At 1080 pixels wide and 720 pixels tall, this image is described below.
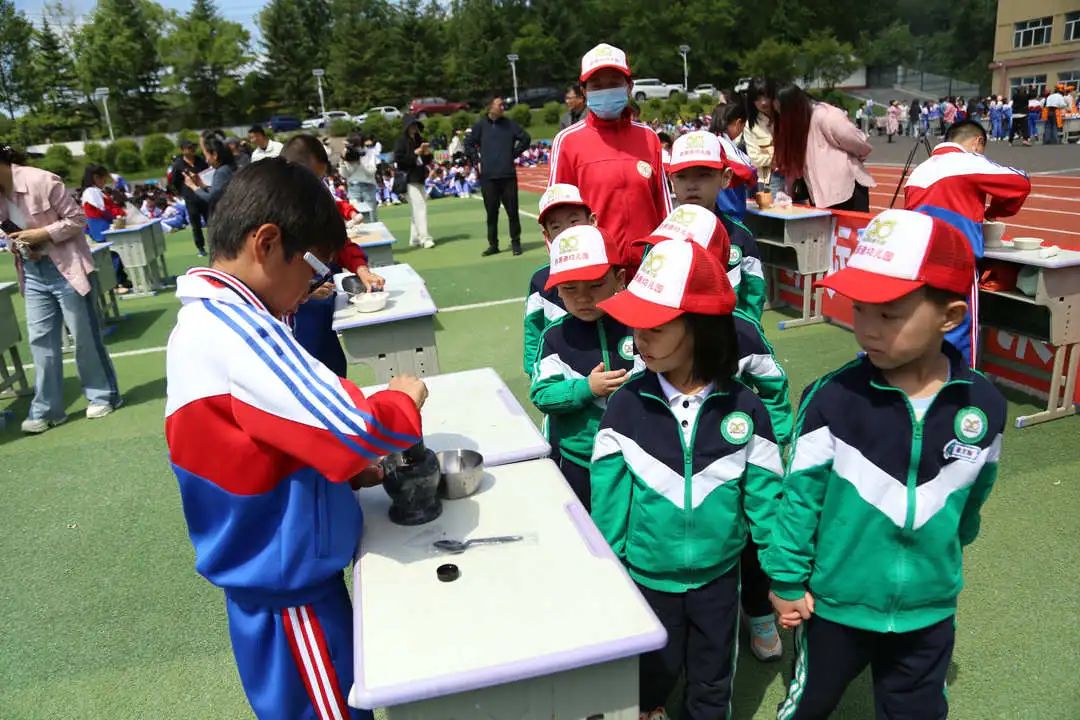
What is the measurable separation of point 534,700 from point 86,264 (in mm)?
5196

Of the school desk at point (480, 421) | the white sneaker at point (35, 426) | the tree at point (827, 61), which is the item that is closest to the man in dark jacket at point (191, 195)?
the white sneaker at point (35, 426)

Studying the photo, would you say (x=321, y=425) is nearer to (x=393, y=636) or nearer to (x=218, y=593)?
(x=393, y=636)

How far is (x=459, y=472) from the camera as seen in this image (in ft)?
6.47

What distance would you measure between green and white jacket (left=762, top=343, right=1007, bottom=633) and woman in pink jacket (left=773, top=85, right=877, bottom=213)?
15.8 ft

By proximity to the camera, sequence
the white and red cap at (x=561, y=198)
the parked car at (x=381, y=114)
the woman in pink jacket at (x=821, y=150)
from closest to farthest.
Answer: the white and red cap at (x=561, y=198), the woman in pink jacket at (x=821, y=150), the parked car at (x=381, y=114)

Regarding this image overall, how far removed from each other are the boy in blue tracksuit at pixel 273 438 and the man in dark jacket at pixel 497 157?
28.5 feet

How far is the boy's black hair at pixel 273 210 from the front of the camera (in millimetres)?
1586

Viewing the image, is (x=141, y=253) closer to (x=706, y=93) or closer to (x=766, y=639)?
(x=766, y=639)

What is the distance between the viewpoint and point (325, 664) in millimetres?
1753

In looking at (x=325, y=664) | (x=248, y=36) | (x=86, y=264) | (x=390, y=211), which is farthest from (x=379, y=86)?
(x=325, y=664)

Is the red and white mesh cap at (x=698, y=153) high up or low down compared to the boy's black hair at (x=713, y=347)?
up

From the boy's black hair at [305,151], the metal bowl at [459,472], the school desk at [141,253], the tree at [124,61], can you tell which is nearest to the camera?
the metal bowl at [459,472]

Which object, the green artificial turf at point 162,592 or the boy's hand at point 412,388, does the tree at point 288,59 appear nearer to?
the green artificial turf at point 162,592

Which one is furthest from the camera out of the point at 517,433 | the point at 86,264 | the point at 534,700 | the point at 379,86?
the point at 379,86
